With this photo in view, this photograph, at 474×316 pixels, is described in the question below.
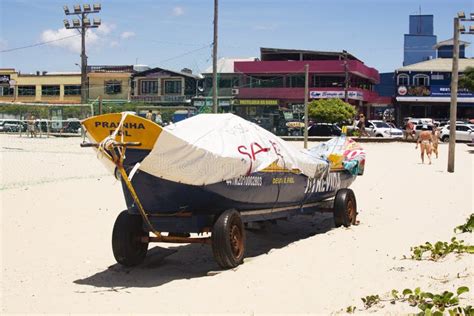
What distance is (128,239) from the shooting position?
9.27 meters

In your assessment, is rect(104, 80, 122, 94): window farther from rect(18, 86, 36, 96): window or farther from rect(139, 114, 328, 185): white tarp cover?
rect(139, 114, 328, 185): white tarp cover

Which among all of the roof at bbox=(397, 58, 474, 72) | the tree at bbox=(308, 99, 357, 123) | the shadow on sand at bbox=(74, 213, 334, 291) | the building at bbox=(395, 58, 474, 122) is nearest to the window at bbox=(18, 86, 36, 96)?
the tree at bbox=(308, 99, 357, 123)

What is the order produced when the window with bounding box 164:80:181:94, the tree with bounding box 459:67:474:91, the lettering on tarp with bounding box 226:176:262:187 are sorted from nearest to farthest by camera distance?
the lettering on tarp with bounding box 226:176:262:187 → the tree with bounding box 459:67:474:91 → the window with bounding box 164:80:181:94

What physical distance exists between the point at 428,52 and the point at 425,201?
341ft

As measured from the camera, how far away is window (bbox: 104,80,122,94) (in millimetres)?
75125

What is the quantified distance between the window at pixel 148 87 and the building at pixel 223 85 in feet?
16.4

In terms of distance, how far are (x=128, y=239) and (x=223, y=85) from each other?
63912mm

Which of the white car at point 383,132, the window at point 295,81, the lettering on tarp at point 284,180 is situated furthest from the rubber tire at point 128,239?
the window at point 295,81

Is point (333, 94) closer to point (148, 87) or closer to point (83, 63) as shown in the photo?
point (148, 87)

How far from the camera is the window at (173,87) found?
2908 inches

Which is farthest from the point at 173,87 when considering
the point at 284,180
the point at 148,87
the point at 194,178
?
the point at 194,178

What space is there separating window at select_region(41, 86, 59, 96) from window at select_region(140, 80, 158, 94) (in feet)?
37.3

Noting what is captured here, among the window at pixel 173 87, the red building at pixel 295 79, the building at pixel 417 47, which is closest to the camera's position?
the red building at pixel 295 79

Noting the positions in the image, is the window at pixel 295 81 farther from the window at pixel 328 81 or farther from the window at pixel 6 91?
the window at pixel 6 91
